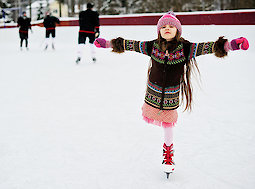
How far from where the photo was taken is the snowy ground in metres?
1.88

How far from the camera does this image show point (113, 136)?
2619 mm

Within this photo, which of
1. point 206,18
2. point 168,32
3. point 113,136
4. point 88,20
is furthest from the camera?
point 206,18

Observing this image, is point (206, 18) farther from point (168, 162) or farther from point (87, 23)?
point (168, 162)

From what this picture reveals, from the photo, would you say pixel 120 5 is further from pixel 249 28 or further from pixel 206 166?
pixel 206 166

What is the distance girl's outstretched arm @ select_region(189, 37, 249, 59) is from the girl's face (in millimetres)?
136

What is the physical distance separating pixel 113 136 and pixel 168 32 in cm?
124

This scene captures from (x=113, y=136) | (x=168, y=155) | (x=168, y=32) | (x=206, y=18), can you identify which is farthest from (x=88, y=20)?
(x=168, y=155)

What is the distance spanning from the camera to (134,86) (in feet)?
15.5

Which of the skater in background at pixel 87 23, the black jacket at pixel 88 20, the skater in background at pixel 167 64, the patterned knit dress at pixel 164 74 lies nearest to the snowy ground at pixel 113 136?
the skater in background at pixel 167 64

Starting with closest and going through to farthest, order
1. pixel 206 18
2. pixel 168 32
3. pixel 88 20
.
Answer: pixel 168 32
pixel 88 20
pixel 206 18

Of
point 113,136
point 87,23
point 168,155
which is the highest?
point 87,23

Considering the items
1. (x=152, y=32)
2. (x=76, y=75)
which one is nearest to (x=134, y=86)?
(x=76, y=75)

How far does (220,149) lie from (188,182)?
2.01 ft

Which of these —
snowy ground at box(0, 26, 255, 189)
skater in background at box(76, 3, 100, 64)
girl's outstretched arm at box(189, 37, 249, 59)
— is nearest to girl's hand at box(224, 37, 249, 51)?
girl's outstretched arm at box(189, 37, 249, 59)
